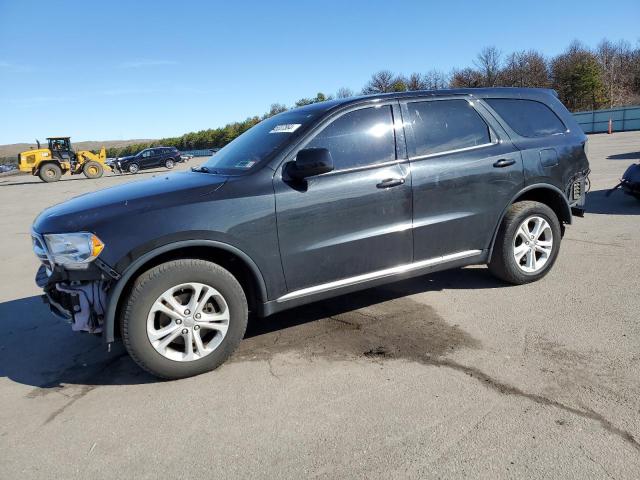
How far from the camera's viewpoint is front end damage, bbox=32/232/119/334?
305 cm

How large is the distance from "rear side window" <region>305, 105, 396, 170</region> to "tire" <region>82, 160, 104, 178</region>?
2923cm

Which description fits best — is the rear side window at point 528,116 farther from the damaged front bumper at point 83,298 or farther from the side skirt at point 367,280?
the damaged front bumper at point 83,298

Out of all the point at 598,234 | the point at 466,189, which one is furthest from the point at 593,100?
the point at 466,189

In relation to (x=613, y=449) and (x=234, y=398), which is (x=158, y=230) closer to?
(x=234, y=398)

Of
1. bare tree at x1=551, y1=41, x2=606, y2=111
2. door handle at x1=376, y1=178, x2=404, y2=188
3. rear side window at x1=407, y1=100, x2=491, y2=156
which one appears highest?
bare tree at x1=551, y1=41, x2=606, y2=111

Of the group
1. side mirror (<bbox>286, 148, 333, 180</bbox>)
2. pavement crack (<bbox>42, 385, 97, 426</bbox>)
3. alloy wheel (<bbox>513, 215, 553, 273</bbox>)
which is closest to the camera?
pavement crack (<bbox>42, 385, 97, 426</bbox>)

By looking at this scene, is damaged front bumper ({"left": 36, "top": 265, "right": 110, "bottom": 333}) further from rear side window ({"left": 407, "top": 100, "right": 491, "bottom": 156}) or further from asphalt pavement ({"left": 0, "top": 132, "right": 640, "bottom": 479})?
rear side window ({"left": 407, "top": 100, "right": 491, "bottom": 156})

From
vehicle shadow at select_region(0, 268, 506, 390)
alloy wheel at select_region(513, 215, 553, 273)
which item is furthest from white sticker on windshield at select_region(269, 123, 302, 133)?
alloy wheel at select_region(513, 215, 553, 273)

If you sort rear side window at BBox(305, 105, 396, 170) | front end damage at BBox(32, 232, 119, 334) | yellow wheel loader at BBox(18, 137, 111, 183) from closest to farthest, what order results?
front end damage at BBox(32, 232, 119, 334), rear side window at BBox(305, 105, 396, 170), yellow wheel loader at BBox(18, 137, 111, 183)

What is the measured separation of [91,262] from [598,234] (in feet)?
20.4

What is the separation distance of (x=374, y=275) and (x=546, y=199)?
2.22 metres

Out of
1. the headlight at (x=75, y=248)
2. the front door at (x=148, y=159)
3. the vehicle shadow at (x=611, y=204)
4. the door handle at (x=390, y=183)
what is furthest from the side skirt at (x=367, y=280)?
the front door at (x=148, y=159)

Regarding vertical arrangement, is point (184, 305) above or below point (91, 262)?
below

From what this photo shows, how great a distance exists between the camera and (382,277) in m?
3.88
